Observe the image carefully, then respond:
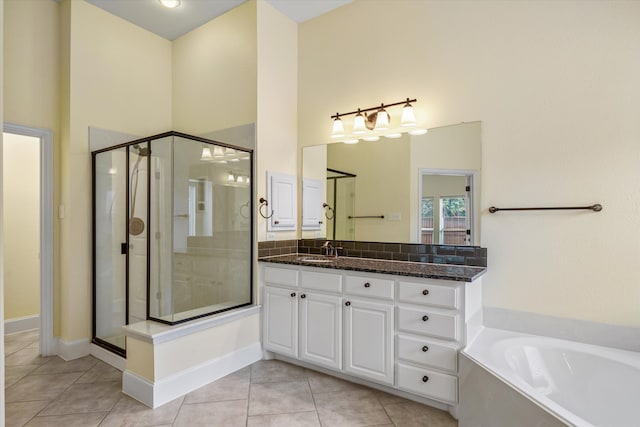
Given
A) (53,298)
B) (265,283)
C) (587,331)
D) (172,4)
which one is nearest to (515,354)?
(587,331)

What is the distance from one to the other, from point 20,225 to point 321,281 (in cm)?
360

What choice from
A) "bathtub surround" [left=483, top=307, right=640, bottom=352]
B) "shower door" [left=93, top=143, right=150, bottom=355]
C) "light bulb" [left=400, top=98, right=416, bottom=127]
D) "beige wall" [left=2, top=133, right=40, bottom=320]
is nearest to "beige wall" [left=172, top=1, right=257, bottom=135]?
"shower door" [left=93, top=143, right=150, bottom=355]

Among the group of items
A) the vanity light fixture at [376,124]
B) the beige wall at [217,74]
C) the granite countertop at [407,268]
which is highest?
the beige wall at [217,74]

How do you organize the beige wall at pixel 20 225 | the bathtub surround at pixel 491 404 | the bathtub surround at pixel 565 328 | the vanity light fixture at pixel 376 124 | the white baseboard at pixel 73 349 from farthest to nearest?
1. the beige wall at pixel 20 225
2. the white baseboard at pixel 73 349
3. the vanity light fixture at pixel 376 124
4. the bathtub surround at pixel 565 328
5. the bathtub surround at pixel 491 404

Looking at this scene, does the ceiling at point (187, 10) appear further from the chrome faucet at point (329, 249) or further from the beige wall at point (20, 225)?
the chrome faucet at point (329, 249)

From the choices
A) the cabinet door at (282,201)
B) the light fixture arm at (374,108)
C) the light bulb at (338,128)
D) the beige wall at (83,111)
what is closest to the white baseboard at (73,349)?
the beige wall at (83,111)

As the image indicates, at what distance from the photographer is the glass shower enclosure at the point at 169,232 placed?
2.60 m

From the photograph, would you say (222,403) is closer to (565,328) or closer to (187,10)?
(565,328)

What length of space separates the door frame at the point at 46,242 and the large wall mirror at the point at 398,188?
2.25 m

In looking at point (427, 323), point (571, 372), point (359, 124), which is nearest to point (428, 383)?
point (427, 323)

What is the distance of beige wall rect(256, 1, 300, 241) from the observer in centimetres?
304

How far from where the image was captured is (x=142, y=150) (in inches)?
107

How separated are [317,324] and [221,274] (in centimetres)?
98

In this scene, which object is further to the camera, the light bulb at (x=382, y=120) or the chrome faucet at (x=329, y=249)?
the chrome faucet at (x=329, y=249)
